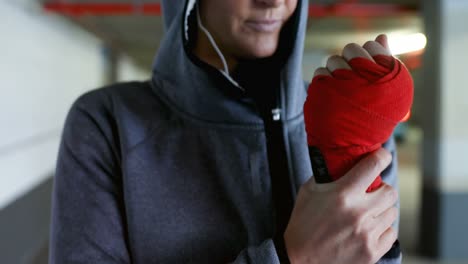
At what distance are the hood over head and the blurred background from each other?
24.5 inches

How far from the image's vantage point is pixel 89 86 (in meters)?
10.2

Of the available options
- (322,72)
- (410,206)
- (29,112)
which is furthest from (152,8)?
(322,72)

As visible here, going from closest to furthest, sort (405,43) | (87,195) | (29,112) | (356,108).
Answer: (356,108)
(87,195)
(29,112)
(405,43)

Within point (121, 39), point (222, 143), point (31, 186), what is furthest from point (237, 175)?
point (121, 39)

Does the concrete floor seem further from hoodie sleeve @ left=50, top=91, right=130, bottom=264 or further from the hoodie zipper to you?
hoodie sleeve @ left=50, top=91, right=130, bottom=264

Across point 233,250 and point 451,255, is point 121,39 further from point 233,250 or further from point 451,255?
point 233,250

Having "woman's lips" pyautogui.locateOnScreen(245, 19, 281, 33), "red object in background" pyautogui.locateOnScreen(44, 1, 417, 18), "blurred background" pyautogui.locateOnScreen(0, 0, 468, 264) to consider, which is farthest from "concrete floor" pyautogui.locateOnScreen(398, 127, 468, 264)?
"woman's lips" pyautogui.locateOnScreen(245, 19, 281, 33)

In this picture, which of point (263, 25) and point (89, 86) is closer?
point (263, 25)

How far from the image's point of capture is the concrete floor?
13.9ft

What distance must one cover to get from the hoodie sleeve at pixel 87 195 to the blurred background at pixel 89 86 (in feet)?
3.20

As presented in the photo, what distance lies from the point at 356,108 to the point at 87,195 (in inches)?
19.1

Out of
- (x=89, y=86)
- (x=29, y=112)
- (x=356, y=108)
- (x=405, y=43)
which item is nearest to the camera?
(x=356, y=108)

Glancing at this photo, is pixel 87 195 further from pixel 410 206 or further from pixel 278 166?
pixel 410 206

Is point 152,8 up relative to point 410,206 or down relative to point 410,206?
up
